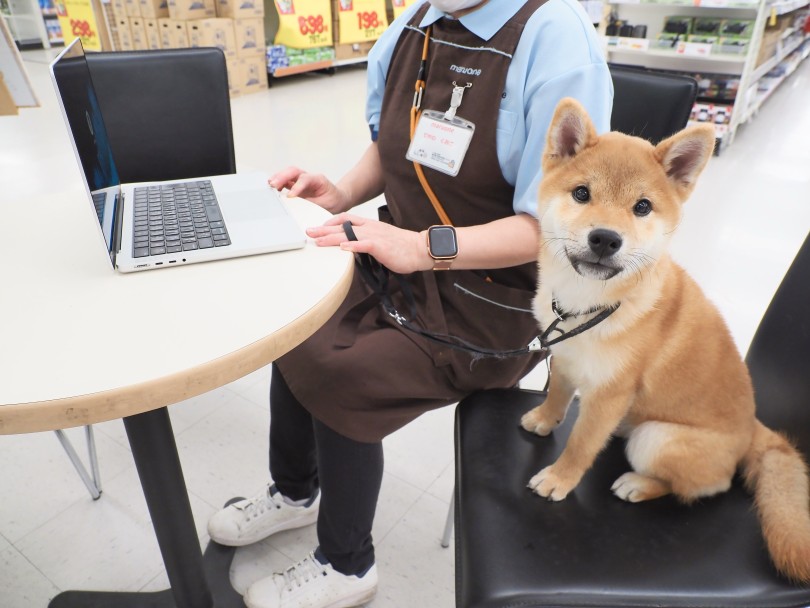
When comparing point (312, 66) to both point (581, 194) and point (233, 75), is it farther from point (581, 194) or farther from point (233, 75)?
point (581, 194)

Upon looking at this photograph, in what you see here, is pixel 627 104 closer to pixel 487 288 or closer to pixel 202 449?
pixel 487 288

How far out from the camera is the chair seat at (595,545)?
0.69 meters

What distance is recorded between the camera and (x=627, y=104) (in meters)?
1.17

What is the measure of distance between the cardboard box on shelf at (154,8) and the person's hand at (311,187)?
5499mm

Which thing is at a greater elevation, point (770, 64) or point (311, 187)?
point (311, 187)

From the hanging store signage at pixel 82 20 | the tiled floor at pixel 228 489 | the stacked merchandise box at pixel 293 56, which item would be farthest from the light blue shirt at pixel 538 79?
the hanging store signage at pixel 82 20

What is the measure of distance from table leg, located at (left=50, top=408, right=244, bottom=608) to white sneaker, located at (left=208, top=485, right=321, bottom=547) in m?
0.08

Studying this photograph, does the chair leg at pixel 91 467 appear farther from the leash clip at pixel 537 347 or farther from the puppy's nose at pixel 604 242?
the puppy's nose at pixel 604 242

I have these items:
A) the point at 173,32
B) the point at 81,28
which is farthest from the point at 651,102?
the point at 81,28

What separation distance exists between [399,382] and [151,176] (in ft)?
3.37

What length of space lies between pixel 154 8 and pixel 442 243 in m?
5.92

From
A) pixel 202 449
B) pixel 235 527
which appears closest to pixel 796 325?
pixel 235 527

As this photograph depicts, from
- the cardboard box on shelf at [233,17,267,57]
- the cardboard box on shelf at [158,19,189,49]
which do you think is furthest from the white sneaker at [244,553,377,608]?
the cardboard box on shelf at [233,17,267,57]

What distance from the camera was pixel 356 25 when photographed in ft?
22.1
